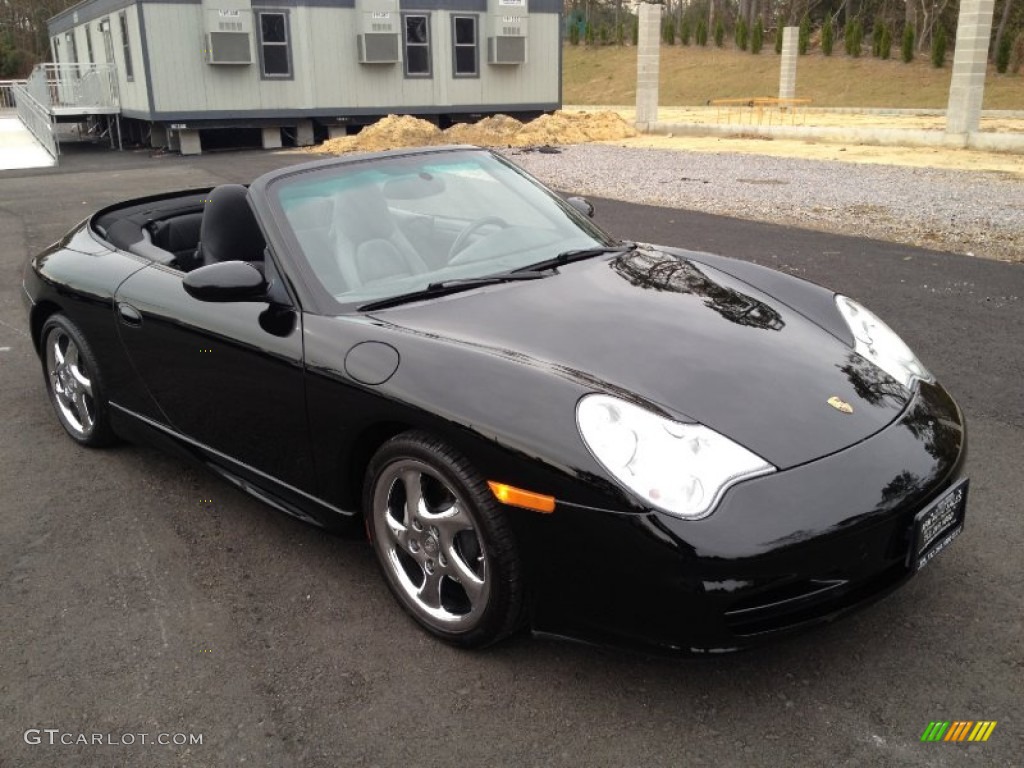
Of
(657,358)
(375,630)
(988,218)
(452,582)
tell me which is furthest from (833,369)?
(988,218)

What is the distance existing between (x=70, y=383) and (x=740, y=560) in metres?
3.60

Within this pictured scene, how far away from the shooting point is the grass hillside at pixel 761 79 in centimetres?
4069

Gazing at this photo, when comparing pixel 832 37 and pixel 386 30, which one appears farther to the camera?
pixel 832 37

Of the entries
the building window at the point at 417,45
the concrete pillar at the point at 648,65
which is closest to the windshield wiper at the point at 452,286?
the building window at the point at 417,45

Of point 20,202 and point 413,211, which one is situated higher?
point 413,211

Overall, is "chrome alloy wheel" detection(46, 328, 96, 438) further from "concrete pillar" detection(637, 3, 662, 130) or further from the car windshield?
"concrete pillar" detection(637, 3, 662, 130)

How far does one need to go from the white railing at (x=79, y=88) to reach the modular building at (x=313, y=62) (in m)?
0.38

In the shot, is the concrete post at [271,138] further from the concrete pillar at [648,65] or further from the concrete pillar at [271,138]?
the concrete pillar at [648,65]

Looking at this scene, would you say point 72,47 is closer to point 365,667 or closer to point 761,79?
point 761,79

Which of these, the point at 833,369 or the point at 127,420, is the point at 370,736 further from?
the point at 127,420

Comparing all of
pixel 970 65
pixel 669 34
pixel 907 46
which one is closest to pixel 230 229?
pixel 970 65

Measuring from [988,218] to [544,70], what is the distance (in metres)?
20.9

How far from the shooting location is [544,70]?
29.3 m

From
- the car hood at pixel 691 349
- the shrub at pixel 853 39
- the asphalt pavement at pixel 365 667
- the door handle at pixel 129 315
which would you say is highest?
the shrub at pixel 853 39
